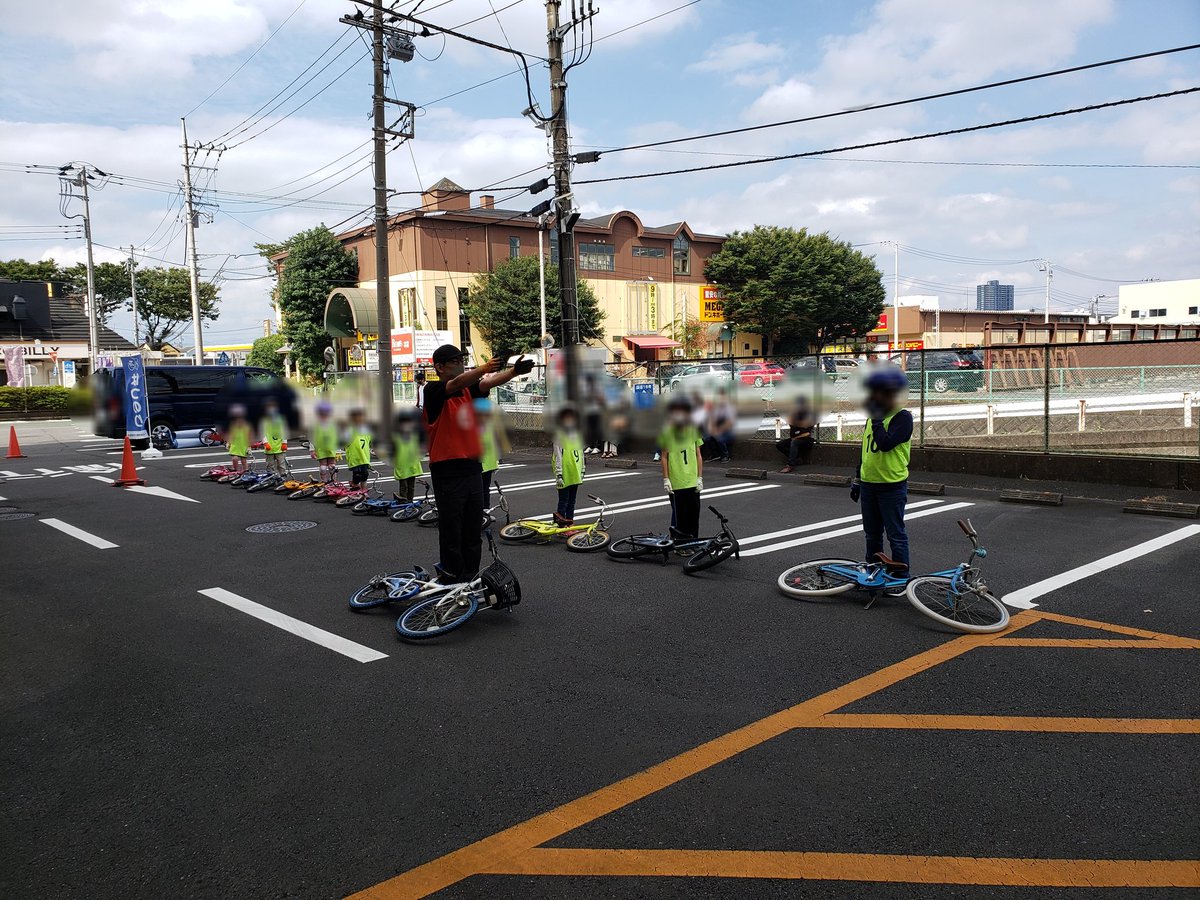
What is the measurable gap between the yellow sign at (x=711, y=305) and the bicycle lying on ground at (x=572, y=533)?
42040 millimetres

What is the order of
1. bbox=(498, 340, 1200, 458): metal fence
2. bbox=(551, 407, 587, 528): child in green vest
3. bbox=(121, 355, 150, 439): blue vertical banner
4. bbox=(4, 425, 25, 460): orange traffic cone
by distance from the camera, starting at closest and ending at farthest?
bbox=(121, 355, 150, 439): blue vertical banner → bbox=(551, 407, 587, 528): child in green vest → bbox=(498, 340, 1200, 458): metal fence → bbox=(4, 425, 25, 460): orange traffic cone

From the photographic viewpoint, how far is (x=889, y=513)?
7.78 meters

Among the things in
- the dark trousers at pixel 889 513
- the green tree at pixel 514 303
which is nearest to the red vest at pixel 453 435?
the dark trousers at pixel 889 513

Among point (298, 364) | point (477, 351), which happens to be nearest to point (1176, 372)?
point (298, 364)

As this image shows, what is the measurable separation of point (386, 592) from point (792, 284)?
45.3 metres

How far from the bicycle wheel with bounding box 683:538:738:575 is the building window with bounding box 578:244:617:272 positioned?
39.8m

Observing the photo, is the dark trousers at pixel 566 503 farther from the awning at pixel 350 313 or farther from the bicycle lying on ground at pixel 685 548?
the awning at pixel 350 313

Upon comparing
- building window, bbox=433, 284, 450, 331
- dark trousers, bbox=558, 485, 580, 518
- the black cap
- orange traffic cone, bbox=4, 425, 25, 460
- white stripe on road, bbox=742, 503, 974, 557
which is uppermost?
building window, bbox=433, 284, 450, 331

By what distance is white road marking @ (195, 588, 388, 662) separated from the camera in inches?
271

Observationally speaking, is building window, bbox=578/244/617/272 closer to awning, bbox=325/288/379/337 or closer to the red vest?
the red vest

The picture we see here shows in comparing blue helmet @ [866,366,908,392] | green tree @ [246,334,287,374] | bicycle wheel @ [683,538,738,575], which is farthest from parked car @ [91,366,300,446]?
bicycle wheel @ [683,538,738,575]

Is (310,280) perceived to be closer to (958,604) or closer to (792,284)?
(958,604)

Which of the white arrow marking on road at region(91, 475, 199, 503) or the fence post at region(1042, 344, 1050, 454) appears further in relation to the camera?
the white arrow marking on road at region(91, 475, 199, 503)

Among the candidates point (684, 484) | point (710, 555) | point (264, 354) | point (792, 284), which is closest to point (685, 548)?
point (710, 555)
